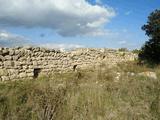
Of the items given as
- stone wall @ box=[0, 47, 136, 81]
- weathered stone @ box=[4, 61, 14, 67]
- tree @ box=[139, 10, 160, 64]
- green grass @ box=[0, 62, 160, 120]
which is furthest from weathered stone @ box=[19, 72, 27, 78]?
tree @ box=[139, 10, 160, 64]

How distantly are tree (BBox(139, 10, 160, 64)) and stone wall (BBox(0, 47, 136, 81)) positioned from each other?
154 inches

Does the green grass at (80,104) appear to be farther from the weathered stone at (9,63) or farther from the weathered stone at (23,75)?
the weathered stone at (23,75)

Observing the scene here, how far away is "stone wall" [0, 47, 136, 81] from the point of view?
9574 millimetres

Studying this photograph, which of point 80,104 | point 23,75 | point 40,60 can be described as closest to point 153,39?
point 40,60

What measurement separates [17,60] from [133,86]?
5323 millimetres

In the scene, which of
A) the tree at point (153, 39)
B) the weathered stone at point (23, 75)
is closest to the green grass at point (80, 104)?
the weathered stone at point (23, 75)

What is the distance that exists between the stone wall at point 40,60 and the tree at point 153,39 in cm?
392

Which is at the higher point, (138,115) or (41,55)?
(41,55)

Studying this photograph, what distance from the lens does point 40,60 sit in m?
11.3

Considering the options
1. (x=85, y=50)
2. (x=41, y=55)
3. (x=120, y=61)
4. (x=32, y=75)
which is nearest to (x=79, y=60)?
(x=85, y=50)

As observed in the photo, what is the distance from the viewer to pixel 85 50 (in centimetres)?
1467

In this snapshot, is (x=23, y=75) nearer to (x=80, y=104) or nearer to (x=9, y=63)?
(x=9, y=63)

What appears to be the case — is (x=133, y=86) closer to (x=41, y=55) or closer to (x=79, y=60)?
(x=41, y=55)

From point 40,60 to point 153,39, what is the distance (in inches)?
379
